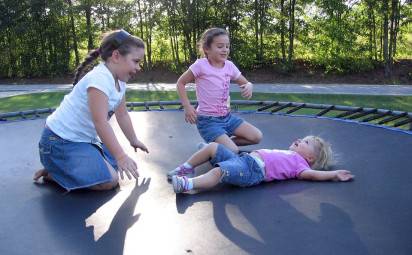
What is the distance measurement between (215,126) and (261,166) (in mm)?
569

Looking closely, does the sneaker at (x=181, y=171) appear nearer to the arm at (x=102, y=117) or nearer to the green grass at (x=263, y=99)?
the arm at (x=102, y=117)

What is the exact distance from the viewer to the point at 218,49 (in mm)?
2318

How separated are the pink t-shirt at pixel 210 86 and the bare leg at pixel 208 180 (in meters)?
0.72

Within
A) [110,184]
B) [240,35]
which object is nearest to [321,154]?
[110,184]

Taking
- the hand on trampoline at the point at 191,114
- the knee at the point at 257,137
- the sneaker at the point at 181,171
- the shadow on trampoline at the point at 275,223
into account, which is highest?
the hand on trampoline at the point at 191,114

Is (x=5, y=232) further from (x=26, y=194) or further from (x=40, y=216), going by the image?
(x=26, y=194)

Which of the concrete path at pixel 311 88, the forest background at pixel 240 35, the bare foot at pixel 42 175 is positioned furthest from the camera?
the forest background at pixel 240 35

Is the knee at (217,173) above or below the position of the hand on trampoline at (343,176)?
above

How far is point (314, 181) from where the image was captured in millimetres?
1864

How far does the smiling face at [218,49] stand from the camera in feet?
7.54

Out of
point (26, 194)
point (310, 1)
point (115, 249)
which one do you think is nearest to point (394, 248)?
point (115, 249)

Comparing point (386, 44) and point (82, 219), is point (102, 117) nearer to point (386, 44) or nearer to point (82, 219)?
point (82, 219)

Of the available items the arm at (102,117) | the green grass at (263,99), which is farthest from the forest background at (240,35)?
the arm at (102,117)

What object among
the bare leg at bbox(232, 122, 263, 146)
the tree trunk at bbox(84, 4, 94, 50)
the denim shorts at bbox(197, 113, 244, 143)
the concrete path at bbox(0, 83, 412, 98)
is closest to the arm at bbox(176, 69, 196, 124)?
the denim shorts at bbox(197, 113, 244, 143)
